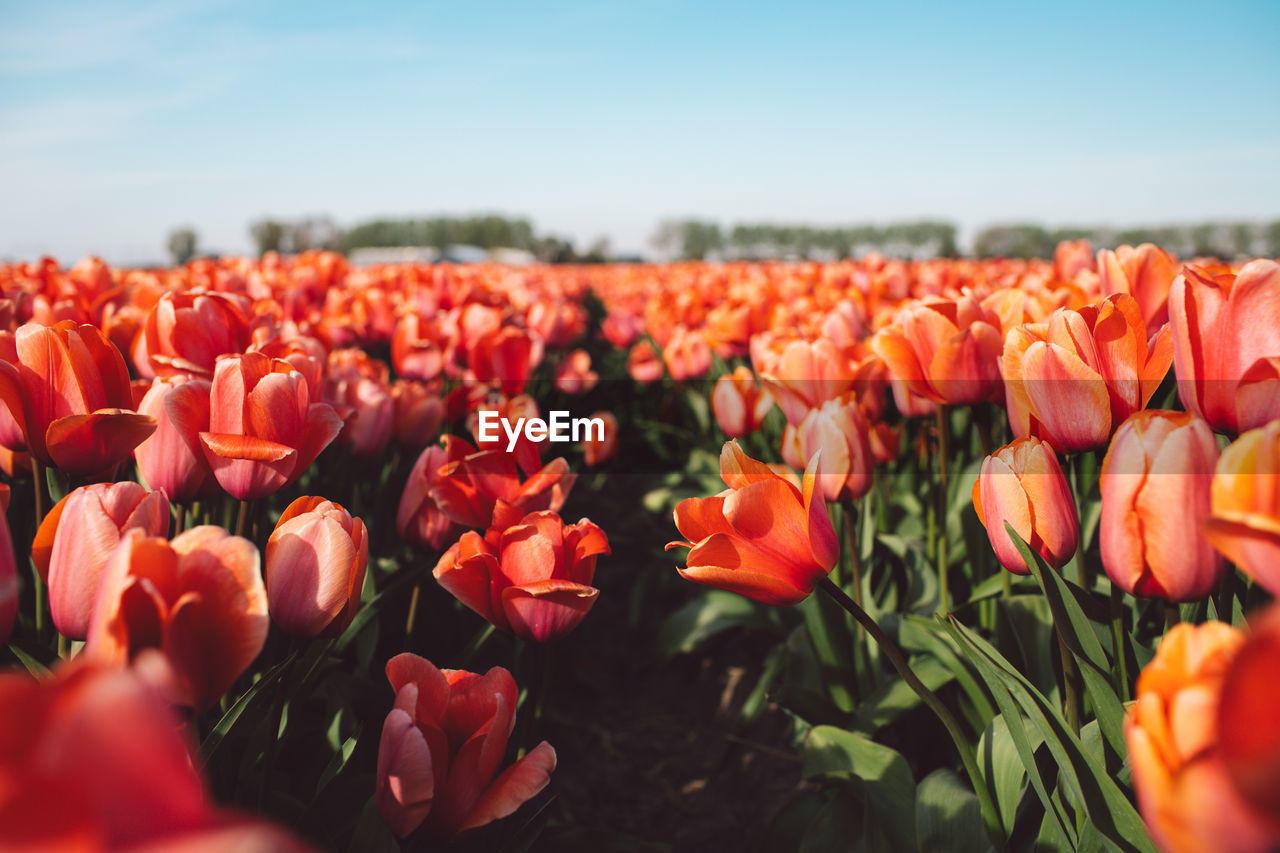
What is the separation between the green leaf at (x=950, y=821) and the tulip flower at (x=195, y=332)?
1.59 meters

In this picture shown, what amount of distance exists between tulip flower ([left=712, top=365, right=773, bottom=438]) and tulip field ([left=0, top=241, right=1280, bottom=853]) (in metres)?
0.02

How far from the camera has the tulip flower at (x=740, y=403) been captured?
2701 mm

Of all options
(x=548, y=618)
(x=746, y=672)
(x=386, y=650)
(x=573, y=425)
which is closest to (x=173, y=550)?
(x=548, y=618)

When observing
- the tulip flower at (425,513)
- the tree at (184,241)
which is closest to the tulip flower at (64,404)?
the tulip flower at (425,513)

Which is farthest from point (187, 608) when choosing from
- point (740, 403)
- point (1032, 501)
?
point (740, 403)

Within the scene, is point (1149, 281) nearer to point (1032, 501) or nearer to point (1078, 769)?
point (1032, 501)

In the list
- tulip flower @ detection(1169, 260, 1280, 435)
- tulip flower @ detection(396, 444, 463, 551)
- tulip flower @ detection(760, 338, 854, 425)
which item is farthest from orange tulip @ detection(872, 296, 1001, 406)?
tulip flower @ detection(396, 444, 463, 551)

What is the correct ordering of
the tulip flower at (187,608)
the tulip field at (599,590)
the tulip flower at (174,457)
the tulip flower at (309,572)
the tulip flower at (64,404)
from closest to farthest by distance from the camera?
the tulip field at (599,590), the tulip flower at (187,608), the tulip flower at (309,572), the tulip flower at (64,404), the tulip flower at (174,457)

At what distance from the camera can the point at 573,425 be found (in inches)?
153

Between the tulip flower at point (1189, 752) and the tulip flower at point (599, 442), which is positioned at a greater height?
the tulip flower at point (1189, 752)

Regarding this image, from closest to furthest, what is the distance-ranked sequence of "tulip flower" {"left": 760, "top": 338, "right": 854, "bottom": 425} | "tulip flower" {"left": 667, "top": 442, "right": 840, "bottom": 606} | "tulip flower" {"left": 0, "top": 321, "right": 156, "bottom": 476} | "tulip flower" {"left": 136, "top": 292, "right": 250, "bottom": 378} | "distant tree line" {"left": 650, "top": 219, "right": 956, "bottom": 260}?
"tulip flower" {"left": 667, "top": 442, "right": 840, "bottom": 606} → "tulip flower" {"left": 0, "top": 321, "right": 156, "bottom": 476} → "tulip flower" {"left": 136, "top": 292, "right": 250, "bottom": 378} → "tulip flower" {"left": 760, "top": 338, "right": 854, "bottom": 425} → "distant tree line" {"left": 650, "top": 219, "right": 956, "bottom": 260}

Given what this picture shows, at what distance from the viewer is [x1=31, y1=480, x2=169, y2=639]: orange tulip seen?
877 mm

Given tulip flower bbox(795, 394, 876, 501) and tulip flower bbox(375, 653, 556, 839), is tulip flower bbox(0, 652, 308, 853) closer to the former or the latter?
tulip flower bbox(375, 653, 556, 839)

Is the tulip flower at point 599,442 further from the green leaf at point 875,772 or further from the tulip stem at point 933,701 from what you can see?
the tulip stem at point 933,701
